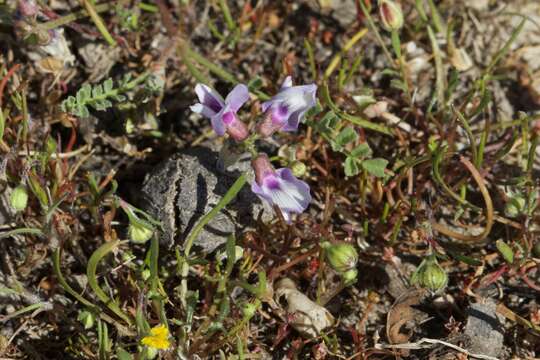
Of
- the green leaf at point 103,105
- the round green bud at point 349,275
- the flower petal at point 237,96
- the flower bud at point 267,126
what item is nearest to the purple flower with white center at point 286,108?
the flower bud at point 267,126

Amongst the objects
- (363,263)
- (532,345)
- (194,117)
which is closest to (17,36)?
(194,117)

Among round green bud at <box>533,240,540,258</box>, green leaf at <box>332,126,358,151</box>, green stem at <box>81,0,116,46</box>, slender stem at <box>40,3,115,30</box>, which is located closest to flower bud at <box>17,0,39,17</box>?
slender stem at <box>40,3,115,30</box>

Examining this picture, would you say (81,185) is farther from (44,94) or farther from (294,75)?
(294,75)

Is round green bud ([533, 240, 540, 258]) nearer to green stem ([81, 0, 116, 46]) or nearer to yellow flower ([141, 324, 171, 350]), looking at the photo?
yellow flower ([141, 324, 171, 350])

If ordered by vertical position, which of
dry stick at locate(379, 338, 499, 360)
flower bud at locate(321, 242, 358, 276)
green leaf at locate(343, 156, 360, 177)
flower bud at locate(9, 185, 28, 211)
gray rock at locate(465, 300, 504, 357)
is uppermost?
flower bud at locate(9, 185, 28, 211)

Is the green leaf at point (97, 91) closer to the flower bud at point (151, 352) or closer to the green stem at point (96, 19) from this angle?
the green stem at point (96, 19)

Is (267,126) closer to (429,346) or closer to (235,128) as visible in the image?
(235,128)
